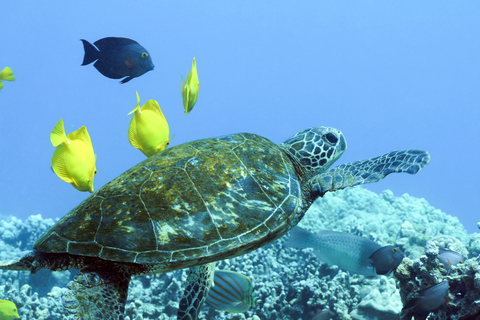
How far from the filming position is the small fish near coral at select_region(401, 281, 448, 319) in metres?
2.23

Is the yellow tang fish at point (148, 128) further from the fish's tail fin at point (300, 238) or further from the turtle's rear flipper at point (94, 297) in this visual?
the fish's tail fin at point (300, 238)

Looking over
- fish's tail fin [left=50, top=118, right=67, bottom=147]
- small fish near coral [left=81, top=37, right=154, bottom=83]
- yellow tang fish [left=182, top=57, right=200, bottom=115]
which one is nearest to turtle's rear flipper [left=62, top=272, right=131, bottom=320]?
fish's tail fin [left=50, top=118, right=67, bottom=147]

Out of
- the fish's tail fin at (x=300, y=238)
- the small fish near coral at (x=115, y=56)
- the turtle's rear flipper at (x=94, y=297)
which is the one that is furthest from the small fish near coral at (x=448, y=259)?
the small fish near coral at (x=115, y=56)

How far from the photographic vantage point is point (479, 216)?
130 feet

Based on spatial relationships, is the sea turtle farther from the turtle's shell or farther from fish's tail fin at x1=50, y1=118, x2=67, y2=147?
fish's tail fin at x1=50, y1=118, x2=67, y2=147

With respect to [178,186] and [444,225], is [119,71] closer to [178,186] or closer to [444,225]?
[178,186]

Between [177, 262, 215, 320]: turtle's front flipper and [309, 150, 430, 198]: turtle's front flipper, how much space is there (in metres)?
1.18

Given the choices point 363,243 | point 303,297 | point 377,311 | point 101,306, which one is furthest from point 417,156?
point 101,306

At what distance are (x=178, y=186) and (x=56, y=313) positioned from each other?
2822mm

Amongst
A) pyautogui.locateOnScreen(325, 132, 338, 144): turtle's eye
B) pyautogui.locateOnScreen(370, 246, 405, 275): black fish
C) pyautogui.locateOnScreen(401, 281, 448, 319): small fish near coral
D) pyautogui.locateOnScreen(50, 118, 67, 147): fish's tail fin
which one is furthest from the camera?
pyautogui.locateOnScreen(325, 132, 338, 144): turtle's eye

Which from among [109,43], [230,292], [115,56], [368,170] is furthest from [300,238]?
[109,43]

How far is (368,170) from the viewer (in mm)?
3102

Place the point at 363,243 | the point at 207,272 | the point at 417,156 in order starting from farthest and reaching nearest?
the point at 363,243 < the point at 417,156 < the point at 207,272

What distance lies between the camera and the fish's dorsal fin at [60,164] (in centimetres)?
257
